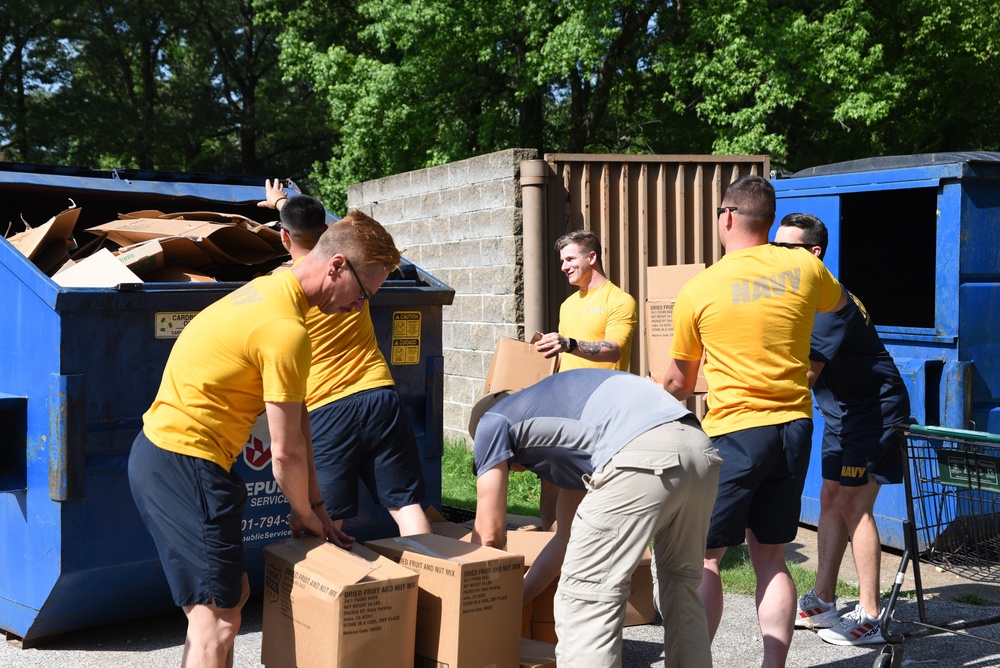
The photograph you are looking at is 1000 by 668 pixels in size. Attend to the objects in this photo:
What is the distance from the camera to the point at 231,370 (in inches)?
113

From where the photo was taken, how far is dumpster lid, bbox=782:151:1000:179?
17.5ft

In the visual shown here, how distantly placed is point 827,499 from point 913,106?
1755cm

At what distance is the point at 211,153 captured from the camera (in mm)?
28656

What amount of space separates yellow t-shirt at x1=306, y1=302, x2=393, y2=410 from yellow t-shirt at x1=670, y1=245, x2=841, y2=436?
133 centimetres

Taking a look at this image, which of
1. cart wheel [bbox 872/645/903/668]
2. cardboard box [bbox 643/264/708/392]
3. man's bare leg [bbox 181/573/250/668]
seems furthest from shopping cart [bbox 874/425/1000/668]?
man's bare leg [bbox 181/573/250/668]

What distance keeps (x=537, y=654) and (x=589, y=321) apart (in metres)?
2.06

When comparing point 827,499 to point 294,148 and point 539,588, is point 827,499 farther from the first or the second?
point 294,148

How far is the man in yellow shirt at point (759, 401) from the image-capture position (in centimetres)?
338

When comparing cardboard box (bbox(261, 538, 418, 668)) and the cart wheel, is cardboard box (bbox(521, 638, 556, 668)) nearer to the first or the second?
cardboard box (bbox(261, 538, 418, 668))

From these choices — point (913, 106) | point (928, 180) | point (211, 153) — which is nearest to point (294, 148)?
point (211, 153)

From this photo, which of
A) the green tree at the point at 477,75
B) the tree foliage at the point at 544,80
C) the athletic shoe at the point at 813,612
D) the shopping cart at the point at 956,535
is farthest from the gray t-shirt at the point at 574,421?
the green tree at the point at 477,75

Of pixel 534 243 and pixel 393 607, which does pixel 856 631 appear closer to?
pixel 393 607

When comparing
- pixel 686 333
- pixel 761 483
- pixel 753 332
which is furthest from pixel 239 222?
pixel 761 483

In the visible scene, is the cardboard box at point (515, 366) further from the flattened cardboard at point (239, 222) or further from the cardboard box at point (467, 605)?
the cardboard box at point (467, 605)
